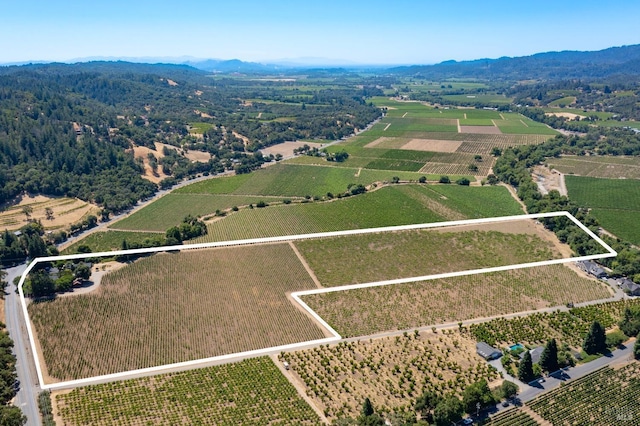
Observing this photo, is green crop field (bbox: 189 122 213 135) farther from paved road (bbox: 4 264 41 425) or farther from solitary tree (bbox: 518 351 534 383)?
solitary tree (bbox: 518 351 534 383)

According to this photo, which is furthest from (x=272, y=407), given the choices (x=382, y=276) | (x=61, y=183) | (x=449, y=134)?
(x=449, y=134)

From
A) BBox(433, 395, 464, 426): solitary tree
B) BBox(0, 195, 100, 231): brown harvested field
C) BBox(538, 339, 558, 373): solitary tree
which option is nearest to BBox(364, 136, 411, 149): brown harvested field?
BBox(0, 195, 100, 231): brown harvested field

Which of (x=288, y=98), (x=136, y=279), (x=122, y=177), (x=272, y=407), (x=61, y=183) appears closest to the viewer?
(x=272, y=407)

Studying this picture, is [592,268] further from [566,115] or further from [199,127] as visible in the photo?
[566,115]

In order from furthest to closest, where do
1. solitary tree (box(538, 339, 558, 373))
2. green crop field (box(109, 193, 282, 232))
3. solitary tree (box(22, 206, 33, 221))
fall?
solitary tree (box(22, 206, 33, 221))
green crop field (box(109, 193, 282, 232))
solitary tree (box(538, 339, 558, 373))

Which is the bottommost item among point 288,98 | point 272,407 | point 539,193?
point 272,407

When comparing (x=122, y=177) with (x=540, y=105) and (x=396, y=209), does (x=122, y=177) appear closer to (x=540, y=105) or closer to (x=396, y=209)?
(x=396, y=209)
